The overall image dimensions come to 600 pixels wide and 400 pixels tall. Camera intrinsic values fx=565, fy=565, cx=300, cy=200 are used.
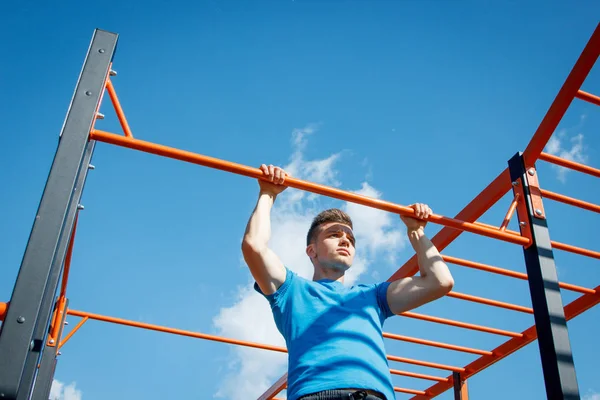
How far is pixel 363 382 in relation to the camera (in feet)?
5.18

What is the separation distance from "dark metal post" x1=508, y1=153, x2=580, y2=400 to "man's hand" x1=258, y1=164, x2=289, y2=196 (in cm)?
105

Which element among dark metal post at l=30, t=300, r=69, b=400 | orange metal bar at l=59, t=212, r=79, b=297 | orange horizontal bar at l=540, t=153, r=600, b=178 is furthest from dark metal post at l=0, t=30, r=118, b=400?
orange horizontal bar at l=540, t=153, r=600, b=178

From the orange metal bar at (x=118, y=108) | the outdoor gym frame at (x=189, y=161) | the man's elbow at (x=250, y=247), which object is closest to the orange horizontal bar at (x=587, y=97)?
the outdoor gym frame at (x=189, y=161)

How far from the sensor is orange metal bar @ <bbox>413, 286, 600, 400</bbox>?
2.95 metres

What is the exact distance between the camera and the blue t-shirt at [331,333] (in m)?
1.60

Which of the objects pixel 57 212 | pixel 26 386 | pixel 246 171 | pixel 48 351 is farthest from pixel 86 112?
pixel 48 351

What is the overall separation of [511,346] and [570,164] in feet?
4.29

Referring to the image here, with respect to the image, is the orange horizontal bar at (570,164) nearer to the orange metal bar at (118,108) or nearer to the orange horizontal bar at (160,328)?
the orange metal bar at (118,108)

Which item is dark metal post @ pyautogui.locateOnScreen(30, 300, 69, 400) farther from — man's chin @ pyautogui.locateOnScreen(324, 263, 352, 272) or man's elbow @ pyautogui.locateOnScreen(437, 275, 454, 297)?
man's elbow @ pyautogui.locateOnScreen(437, 275, 454, 297)

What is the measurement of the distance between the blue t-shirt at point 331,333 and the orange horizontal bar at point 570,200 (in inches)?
38.6

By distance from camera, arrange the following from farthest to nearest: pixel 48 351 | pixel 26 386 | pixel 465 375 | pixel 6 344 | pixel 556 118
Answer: pixel 465 375 → pixel 48 351 → pixel 556 118 → pixel 26 386 → pixel 6 344

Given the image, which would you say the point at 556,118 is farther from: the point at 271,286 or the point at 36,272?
the point at 36,272

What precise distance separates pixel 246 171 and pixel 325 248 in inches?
16.6

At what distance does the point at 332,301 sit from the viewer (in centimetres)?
188
